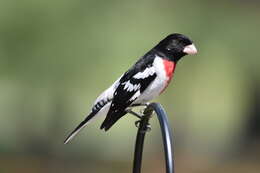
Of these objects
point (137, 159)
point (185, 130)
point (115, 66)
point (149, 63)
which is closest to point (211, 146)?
point (185, 130)

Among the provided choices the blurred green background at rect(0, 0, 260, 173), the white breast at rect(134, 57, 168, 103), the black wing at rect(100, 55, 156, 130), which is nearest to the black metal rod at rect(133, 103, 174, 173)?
the black wing at rect(100, 55, 156, 130)

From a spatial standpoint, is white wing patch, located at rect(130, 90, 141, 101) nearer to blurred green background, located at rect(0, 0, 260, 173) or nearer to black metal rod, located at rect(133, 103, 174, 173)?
black metal rod, located at rect(133, 103, 174, 173)

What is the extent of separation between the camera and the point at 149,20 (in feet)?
46.6

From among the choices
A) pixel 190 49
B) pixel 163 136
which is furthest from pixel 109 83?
pixel 163 136

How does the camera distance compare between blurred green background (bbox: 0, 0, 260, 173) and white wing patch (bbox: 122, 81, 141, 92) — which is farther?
blurred green background (bbox: 0, 0, 260, 173)

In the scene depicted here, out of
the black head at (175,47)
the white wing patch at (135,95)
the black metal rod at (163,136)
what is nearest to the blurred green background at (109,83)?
the black head at (175,47)

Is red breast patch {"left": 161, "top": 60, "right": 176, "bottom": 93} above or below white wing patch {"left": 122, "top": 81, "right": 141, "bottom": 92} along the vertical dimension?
above

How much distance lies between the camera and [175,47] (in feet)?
16.5

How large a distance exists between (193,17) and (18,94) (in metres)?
3.14

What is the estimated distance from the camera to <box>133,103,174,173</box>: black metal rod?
3.67m

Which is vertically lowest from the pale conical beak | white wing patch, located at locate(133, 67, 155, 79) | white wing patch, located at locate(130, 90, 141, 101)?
white wing patch, located at locate(130, 90, 141, 101)

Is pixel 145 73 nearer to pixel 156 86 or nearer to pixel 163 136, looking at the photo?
pixel 156 86

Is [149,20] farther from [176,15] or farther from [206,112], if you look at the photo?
[206,112]

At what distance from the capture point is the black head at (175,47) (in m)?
4.91
